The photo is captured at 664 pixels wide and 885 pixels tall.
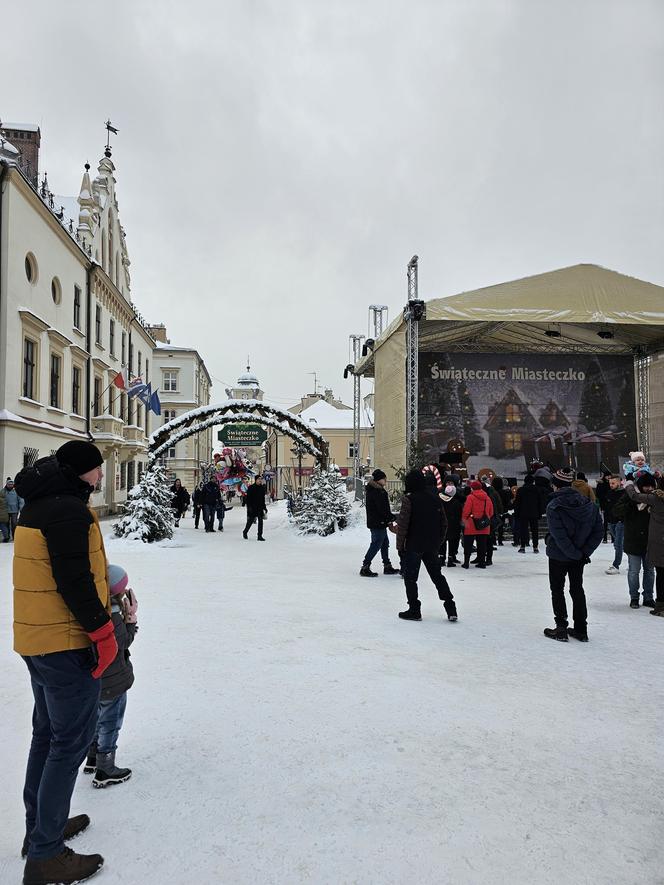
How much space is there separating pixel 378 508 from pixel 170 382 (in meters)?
48.5

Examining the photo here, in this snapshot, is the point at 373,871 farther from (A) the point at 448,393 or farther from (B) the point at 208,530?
(A) the point at 448,393

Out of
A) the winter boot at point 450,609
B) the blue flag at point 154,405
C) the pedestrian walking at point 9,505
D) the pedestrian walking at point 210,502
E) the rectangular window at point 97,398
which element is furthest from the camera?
the rectangular window at point 97,398

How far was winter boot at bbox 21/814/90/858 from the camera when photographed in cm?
Result: 269

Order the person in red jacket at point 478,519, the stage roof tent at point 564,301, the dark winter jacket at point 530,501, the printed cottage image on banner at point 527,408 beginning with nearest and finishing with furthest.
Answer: the person in red jacket at point 478,519, the dark winter jacket at point 530,501, the stage roof tent at point 564,301, the printed cottage image on banner at point 527,408

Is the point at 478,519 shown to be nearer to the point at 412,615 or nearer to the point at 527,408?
the point at 412,615

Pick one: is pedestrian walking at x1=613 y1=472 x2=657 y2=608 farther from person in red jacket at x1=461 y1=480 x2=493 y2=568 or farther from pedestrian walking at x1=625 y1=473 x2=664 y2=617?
person in red jacket at x1=461 y1=480 x2=493 y2=568

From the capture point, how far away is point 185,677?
4945mm

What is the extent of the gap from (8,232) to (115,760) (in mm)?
19004

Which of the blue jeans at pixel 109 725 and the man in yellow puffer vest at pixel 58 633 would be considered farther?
the blue jeans at pixel 109 725

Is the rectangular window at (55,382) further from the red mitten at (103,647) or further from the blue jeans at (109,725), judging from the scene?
the red mitten at (103,647)

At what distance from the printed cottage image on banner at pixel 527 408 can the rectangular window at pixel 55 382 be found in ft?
44.1

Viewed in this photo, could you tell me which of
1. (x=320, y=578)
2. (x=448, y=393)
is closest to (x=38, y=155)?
(x=448, y=393)

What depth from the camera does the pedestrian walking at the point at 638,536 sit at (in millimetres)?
7703

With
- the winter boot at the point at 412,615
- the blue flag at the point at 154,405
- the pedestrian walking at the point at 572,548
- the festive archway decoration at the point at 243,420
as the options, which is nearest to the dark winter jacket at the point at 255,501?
the festive archway decoration at the point at 243,420
